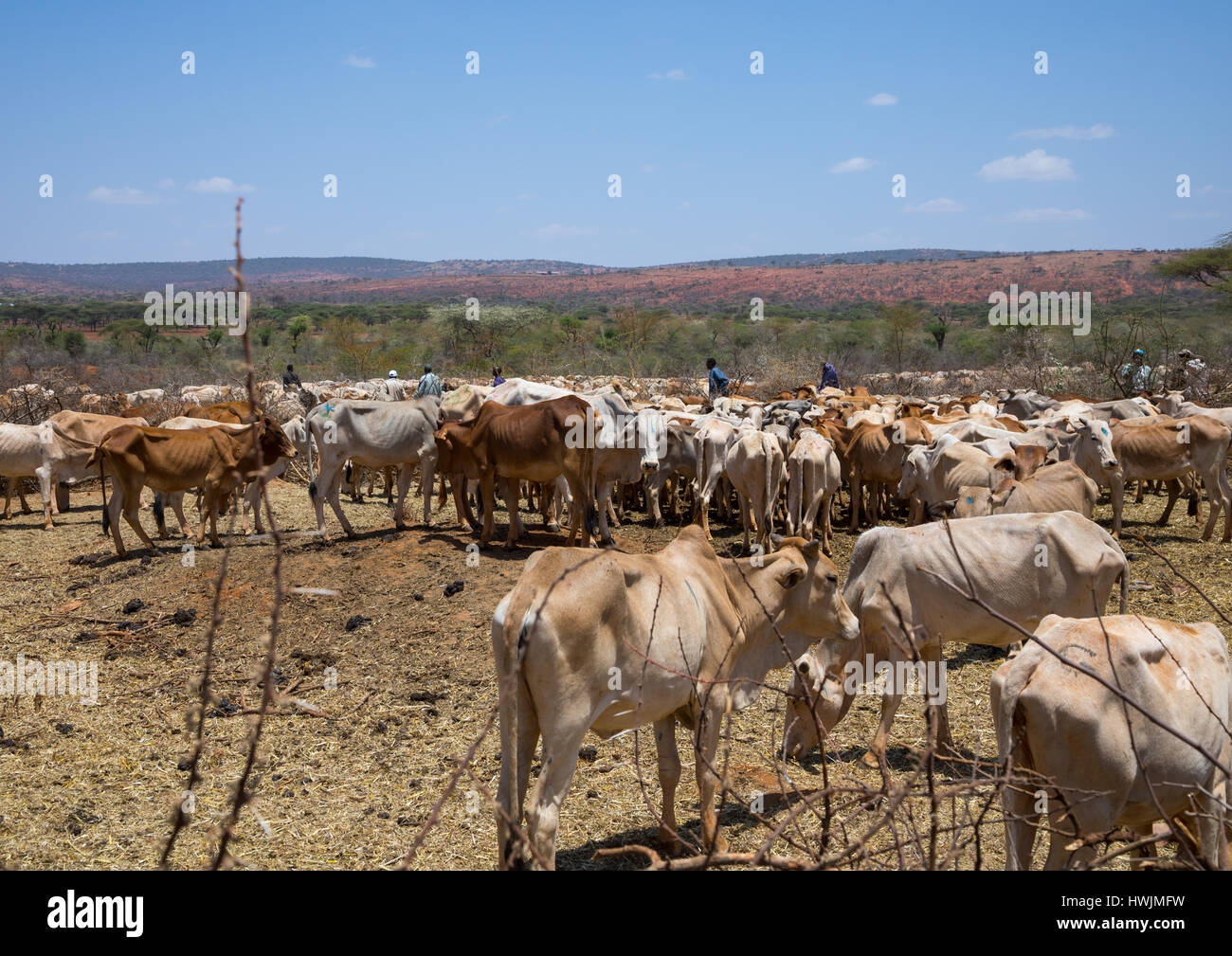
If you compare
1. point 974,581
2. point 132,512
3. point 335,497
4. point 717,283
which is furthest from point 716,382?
point 717,283

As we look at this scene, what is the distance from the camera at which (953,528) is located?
6703 millimetres

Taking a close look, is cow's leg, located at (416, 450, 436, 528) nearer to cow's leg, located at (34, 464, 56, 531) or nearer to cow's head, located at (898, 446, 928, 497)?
cow's leg, located at (34, 464, 56, 531)

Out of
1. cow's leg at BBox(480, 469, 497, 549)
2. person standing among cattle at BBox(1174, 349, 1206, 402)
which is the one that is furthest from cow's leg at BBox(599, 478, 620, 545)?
person standing among cattle at BBox(1174, 349, 1206, 402)

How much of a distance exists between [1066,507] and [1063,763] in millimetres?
6192

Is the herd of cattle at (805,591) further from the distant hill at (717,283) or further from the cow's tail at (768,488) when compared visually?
the distant hill at (717,283)

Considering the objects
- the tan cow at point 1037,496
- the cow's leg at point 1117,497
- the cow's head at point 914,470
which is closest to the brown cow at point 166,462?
the cow's head at point 914,470

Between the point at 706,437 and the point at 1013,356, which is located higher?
the point at 1013,356

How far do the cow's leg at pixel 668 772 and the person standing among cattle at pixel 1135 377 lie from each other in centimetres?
1975

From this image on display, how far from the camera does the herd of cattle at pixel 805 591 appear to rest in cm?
392

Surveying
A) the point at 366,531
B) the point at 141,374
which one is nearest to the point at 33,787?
the point at 366,531
